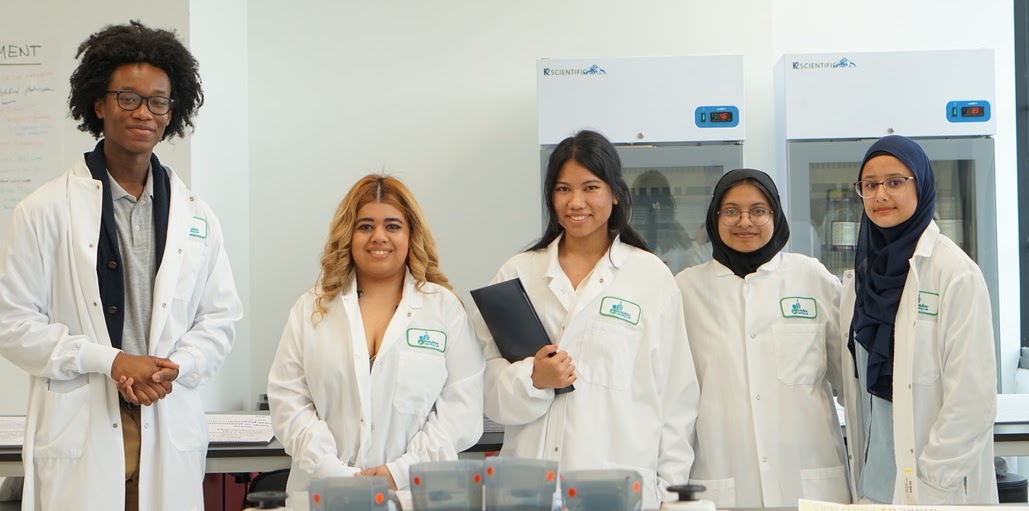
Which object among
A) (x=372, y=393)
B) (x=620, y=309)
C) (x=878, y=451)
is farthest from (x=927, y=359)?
(x=372, y=393)

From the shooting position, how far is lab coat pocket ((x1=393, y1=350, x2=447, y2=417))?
2297 millimetres

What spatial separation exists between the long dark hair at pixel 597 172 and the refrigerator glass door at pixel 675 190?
125 centimetres

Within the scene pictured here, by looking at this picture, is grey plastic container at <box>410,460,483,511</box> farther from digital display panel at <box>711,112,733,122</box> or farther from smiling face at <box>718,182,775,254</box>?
digital display panel at <box>711,112,733,122</box>

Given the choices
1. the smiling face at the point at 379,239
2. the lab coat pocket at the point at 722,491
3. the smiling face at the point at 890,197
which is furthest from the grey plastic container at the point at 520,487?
the smiling face at the point at 890,197

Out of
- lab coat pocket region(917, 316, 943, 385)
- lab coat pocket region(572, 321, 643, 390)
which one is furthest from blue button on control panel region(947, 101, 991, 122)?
lab coat pocket region(572, 321, 643, 390)

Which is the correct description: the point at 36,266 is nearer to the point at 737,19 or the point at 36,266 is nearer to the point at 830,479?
the point at 830,479

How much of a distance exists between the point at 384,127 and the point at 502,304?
218cm

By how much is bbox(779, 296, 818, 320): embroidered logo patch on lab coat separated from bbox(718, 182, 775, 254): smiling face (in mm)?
168

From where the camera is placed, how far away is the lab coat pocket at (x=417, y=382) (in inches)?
90.4

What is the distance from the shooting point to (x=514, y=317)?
2.38m

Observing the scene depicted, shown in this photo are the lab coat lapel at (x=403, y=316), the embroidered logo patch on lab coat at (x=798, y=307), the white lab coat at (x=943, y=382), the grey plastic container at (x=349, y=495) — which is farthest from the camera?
the embroidered logo patch on lab coat at (x=798, y=307)

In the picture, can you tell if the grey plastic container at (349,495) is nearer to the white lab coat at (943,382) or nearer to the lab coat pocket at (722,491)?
the lab coat pocket at (722,491)

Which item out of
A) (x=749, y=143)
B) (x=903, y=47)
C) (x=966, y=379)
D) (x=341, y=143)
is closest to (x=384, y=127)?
(x=341, y=143)

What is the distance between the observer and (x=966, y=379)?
2.21 meters
